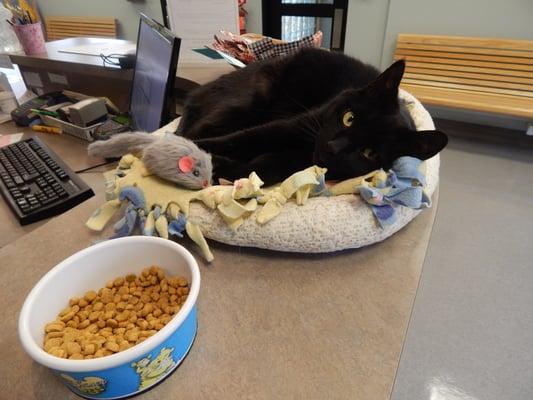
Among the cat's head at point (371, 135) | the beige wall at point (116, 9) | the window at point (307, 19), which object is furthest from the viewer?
the beige wall at point (116, 9)

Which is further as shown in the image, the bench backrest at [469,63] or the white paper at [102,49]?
the bench backrest at [469,63]

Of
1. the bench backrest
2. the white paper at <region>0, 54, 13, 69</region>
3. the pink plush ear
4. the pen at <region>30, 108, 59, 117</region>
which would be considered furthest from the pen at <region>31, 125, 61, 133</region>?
the bench backrest

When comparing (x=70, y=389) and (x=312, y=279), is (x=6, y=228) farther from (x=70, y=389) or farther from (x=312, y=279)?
(x=312, y=279)

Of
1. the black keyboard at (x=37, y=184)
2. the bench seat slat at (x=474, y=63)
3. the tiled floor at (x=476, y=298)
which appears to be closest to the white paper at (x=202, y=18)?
the black keyboard at (x=37, y=184)

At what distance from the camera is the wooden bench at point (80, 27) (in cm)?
388

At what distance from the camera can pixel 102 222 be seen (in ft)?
2.22

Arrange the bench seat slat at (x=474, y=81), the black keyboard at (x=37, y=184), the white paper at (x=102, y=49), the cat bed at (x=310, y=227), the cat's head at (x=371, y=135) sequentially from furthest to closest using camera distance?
1. the bench seat slat at (x=474, y=81)
2. the white paper at (x=102, y=49)
3. the black keyboard at (x=37, y=184)
4. the cat's head at (x=371, y=135)
5. the cat bed at (x=310, y=227)

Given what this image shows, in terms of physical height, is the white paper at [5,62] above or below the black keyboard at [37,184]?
above

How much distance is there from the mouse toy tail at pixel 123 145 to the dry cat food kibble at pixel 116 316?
1.01 ft

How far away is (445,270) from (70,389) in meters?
1.46

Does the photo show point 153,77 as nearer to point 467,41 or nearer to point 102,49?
point 102,49

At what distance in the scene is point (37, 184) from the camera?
0.94 metres

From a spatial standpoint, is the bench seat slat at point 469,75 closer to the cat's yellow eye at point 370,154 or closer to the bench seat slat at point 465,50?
the bench seat slat at point 465,50

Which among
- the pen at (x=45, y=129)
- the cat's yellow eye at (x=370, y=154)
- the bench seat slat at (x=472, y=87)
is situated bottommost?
the bench seat slat at (x=472, y=87)
